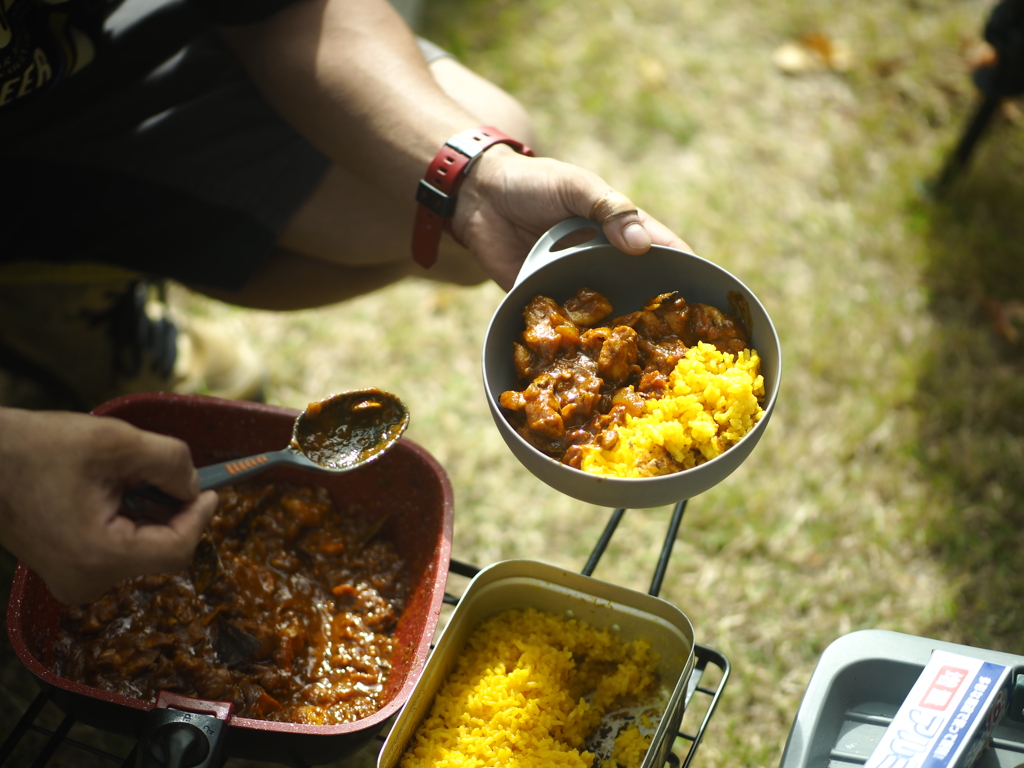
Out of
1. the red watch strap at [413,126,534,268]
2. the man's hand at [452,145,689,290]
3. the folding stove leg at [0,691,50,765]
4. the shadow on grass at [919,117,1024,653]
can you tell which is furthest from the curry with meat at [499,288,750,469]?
the shadow on grass at [919,117,1024,653]

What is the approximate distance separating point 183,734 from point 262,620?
1.07ft

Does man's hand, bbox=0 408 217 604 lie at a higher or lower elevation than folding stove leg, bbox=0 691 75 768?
higher

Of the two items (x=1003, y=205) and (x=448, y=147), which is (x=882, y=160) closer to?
(x=1003, y=205)

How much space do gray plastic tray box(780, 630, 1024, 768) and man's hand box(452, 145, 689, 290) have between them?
726mm

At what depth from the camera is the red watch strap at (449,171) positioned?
1587mm

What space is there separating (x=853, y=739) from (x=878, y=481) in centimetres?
130

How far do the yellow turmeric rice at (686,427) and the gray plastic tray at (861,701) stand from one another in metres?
0.36

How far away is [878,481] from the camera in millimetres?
2344

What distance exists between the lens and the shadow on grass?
2137 mm

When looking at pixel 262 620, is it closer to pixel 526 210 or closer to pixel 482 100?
pixel 526 210

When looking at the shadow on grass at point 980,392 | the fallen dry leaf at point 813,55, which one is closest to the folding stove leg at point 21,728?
the shadow on grass at point 980,392

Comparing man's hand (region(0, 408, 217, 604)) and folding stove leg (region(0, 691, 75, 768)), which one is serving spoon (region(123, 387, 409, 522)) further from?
folding stove leg (region(0, 691, 75, 768))

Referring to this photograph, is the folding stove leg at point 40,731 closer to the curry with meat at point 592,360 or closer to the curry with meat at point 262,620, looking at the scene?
the curry with meat at point 262,620

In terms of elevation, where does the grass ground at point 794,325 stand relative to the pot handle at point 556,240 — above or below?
below
